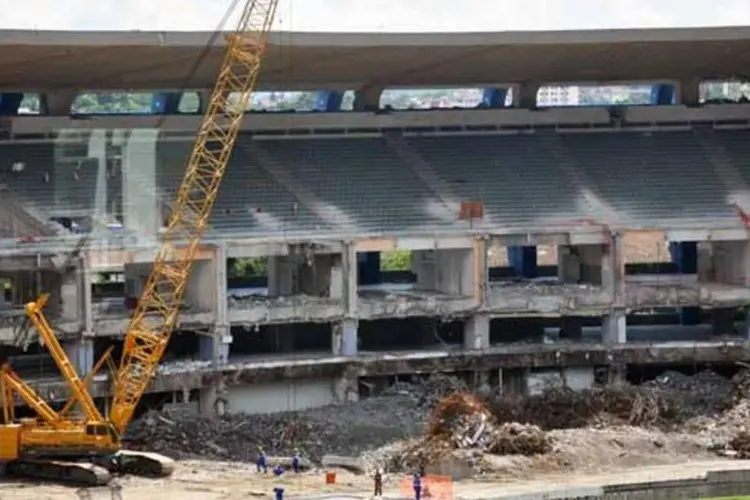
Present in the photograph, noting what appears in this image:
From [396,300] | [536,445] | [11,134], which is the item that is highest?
[11,134]

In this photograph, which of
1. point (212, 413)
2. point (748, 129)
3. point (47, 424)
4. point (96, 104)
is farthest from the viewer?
point (748, 129)

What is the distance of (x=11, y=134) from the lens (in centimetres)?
5303

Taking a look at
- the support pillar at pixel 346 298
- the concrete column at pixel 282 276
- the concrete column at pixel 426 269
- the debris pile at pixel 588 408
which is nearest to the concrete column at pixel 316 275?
the concrete column at pixel 282 276

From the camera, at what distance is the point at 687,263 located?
194 feet

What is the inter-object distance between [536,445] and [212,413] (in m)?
9.48

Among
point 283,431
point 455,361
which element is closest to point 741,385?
point 455,361

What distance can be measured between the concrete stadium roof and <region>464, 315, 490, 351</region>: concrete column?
7460 millimetres

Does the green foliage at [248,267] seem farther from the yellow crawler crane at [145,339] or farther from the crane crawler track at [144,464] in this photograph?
the crane crawler track at [144,464]

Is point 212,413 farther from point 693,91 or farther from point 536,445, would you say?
point 693,91

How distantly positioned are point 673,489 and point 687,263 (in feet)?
65.5

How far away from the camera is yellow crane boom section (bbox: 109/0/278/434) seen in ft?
148

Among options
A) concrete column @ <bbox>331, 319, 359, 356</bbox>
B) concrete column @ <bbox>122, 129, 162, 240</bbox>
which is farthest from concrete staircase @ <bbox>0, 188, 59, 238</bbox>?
concrete column @ <bbox>331, 319, 359, 356</bbox>

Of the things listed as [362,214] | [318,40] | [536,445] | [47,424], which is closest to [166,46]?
[318,40]

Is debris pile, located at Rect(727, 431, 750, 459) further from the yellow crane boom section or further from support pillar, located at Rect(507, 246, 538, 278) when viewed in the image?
support pillar, located at Rect(507, 246, 538, 278)
